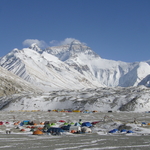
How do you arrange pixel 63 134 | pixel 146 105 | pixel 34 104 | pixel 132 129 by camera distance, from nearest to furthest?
pixel 63 134
pixel 132 129
pixel 146 105
pixel 34 104

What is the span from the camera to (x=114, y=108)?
104938 millimetres

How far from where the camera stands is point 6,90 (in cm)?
18688

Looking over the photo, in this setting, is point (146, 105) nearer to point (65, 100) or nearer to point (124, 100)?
point (124, 100)

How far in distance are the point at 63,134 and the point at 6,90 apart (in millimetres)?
156772

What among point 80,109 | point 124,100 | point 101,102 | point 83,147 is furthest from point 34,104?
point 83,147

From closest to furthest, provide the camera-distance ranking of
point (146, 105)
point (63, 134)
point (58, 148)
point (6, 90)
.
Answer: point (58, 148)
point (63, 134)
point (146, 105)
point (6, 90)

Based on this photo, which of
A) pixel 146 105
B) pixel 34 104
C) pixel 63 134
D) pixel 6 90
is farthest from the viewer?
pixel 6 90

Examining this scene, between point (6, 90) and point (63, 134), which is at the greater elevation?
point (6, 90)

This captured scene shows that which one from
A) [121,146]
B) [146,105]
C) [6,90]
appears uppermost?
[6,90]

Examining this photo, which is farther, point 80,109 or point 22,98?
point 22,98

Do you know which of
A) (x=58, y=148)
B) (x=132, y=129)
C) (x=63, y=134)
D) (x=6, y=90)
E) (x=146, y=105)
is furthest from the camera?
(x=6, y=90)

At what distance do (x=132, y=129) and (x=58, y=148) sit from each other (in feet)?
67.2

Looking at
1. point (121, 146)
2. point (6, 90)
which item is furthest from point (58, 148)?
point (6, 90)

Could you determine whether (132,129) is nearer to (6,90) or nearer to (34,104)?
(34,104)
